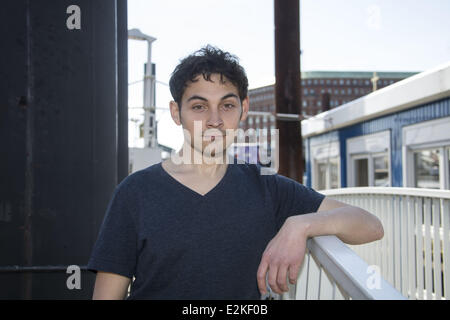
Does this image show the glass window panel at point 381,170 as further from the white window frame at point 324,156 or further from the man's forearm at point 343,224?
the man's forearm at point 343,224

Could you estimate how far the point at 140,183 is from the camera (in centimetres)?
149

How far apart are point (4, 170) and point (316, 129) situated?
1095cm

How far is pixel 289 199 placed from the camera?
1.64 meters

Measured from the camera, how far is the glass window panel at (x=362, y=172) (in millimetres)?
10055

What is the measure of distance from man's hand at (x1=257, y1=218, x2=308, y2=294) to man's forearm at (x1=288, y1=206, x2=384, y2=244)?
3 centimetres

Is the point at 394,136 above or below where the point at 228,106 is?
above

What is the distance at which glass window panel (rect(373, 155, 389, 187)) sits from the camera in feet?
29.0

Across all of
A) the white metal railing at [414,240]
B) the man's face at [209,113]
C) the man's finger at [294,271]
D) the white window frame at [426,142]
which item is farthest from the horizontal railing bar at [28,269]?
the white window frame at [426,142]

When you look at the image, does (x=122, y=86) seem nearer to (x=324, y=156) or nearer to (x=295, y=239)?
(x=295, y=239)

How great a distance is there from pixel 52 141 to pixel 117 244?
74 centimetres

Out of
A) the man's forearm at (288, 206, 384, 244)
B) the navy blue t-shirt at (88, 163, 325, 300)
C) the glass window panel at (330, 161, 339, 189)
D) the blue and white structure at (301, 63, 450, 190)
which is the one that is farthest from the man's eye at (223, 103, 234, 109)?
the glass window panel at (330, 161, 339, 189)

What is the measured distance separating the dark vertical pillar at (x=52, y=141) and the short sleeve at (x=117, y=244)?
1.77 ft

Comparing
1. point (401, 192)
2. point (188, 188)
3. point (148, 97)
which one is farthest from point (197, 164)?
point (148, 97)
